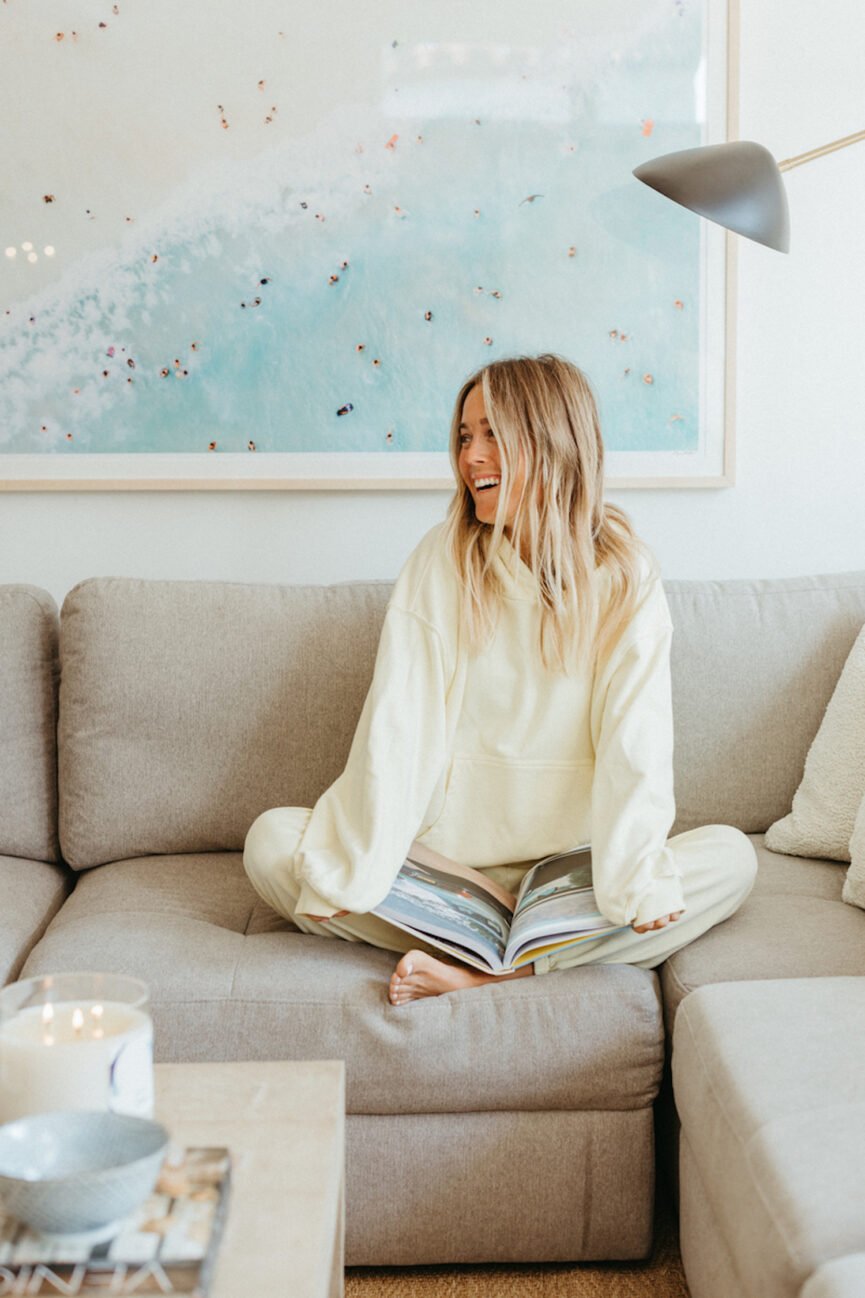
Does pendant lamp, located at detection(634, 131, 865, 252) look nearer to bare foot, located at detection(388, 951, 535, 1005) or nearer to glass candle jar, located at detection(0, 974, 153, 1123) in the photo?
bare foot, located at detection(388, 951, 535, 1005)

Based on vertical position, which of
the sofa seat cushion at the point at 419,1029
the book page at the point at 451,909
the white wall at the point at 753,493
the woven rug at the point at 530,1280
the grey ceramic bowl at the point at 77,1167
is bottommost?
the woven rug at the point at 530,1280

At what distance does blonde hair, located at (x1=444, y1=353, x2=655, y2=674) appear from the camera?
185 cm

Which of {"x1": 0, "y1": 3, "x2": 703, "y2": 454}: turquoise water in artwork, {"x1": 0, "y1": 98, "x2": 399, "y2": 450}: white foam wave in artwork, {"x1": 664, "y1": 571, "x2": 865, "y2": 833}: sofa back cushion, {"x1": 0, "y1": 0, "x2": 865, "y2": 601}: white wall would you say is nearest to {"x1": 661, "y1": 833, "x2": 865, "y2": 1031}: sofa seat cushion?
{"x1": 664, "y1": 571, "x2": 865, "y2": 833}: sofa back cushion

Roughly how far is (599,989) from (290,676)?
0.77 m

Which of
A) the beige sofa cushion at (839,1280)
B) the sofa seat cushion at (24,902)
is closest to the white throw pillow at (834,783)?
the beige sofa cushion at (839,1280)

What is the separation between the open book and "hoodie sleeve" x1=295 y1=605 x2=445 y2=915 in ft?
0.15

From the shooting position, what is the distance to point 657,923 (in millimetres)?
1599

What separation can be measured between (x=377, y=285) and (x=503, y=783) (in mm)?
1042

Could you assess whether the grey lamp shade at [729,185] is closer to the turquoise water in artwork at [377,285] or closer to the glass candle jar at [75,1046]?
the turquoise water in artwork at [377,285]

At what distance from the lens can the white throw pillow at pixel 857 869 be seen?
5.65ft

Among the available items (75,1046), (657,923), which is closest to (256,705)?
(657,923)

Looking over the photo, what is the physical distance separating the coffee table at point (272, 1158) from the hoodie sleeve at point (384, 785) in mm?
542

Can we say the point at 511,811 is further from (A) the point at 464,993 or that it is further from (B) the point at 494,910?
(A) the point at 464,993

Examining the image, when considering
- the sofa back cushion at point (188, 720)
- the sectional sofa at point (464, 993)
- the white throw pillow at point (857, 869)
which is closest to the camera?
the sectional sofa at point (464, 993)
